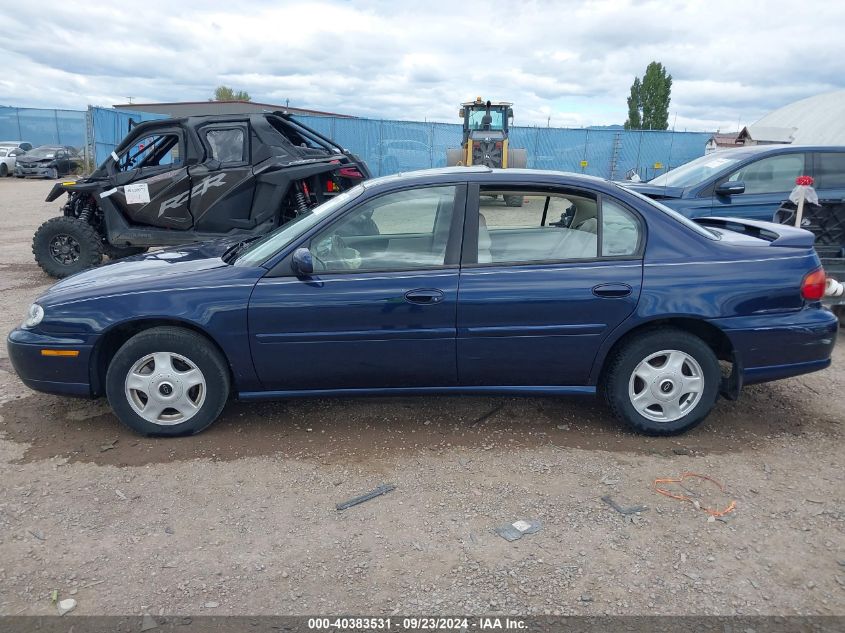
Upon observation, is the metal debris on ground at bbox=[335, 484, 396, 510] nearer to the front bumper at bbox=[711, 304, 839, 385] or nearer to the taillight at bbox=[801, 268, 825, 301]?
the front bumper at bbox=[711, 304, 839, 385]

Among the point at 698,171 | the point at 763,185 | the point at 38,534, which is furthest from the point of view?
the point at 698,171

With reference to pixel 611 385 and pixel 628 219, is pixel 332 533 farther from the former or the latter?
pixel 628 219

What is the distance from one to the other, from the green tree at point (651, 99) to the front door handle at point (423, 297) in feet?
164

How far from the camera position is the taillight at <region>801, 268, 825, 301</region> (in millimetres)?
3713

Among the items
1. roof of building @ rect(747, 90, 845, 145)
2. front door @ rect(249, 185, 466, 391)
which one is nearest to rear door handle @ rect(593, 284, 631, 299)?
front door @ rect(249, 185, 466, 391)

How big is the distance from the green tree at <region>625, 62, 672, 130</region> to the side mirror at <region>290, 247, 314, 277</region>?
165 ft

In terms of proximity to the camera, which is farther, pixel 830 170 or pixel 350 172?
pixel 350 172

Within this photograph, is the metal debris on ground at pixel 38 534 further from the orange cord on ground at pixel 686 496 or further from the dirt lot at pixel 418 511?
the orange cord on ground at pixel 686 496

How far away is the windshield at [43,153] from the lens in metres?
27.5

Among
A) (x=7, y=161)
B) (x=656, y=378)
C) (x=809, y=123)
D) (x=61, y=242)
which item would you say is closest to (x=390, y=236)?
(x=656, y=378)

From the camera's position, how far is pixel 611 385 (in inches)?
149

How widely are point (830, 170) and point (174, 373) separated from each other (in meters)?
6.76

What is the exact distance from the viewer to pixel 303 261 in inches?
139

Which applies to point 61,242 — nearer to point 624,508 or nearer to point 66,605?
point 66,605
